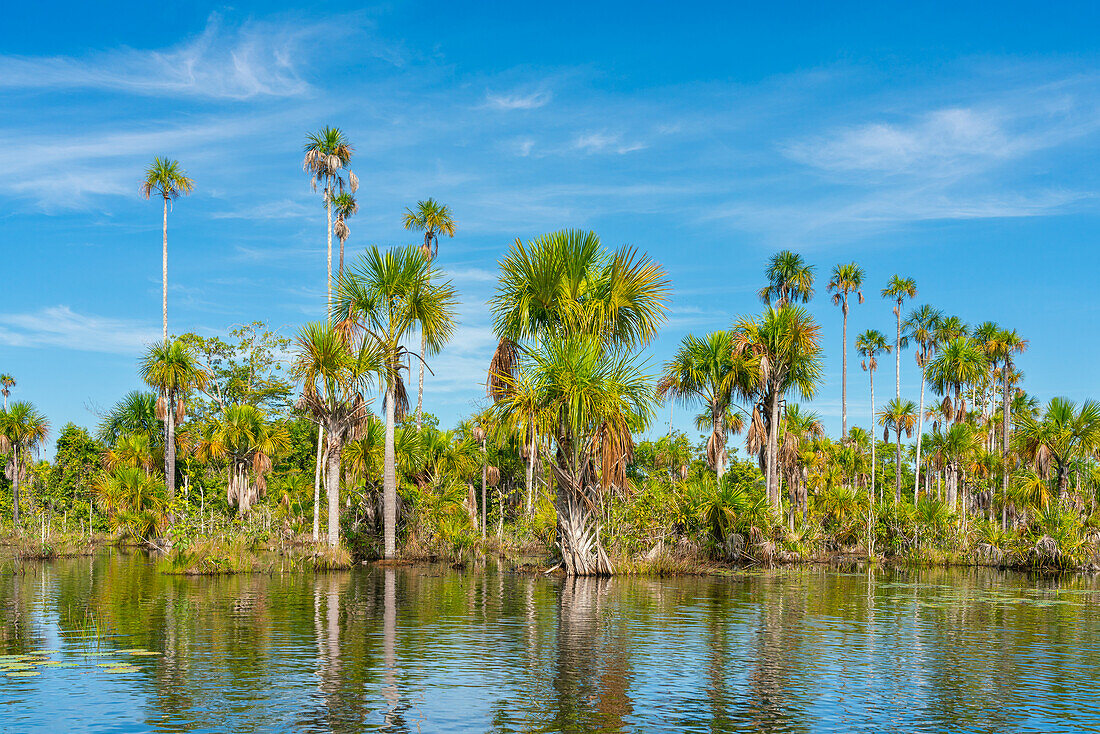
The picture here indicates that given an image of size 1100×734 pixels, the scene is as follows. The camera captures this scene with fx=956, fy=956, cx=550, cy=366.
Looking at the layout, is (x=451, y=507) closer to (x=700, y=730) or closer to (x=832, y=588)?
(x=832, y=588)

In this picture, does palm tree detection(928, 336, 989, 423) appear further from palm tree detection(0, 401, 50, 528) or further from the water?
palm tree detection(0, 401, 50, 528)

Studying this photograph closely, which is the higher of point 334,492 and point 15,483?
point 334,492

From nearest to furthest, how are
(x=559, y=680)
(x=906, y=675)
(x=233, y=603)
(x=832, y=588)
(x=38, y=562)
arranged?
(x=559, y=680) < (x=906, y=675) < (x=233, y=603) < (x=832, y=588) < (x=38, y=562)

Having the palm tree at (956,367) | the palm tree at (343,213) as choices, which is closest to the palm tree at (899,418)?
the palm tree at (956,367)

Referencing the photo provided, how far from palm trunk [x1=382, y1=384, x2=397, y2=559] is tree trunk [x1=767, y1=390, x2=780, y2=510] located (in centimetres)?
1720

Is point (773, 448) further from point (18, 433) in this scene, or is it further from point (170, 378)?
point (18, 433)

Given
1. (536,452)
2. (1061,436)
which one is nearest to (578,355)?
(536,452)

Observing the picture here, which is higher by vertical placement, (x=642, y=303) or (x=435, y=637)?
(x=642, y=303)

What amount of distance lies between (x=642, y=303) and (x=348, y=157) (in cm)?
3401

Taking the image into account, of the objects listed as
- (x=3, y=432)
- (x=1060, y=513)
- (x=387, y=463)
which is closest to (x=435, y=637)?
(x=387, y=463)

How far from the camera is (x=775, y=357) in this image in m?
45.2

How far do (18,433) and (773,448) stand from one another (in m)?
51.3

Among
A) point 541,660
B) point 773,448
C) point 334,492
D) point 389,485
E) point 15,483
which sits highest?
point 773,448

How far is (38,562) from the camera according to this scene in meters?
38.2
